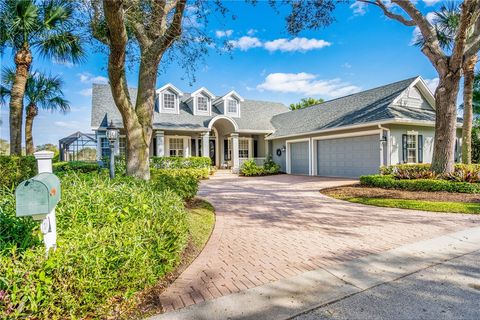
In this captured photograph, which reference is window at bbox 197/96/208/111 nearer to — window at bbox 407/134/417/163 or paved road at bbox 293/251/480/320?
window at bbox 407/134/417/163

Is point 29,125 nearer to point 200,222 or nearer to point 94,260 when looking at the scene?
point 200,222

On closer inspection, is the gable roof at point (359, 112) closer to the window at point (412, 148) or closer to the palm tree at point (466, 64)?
the window at point (412, 148)

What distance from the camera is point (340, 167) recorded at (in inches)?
623

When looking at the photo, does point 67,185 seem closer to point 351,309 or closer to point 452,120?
point 351,309

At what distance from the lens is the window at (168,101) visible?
19.2 meters

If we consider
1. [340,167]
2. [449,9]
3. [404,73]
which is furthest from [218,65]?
[404,73]

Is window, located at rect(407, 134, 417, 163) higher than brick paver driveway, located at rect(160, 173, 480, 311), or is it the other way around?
window, located at rect(407, 134, 417, 163)

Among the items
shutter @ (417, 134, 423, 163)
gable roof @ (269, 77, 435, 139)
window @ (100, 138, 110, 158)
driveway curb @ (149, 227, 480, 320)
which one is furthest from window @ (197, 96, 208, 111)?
driveway curb @ (149, 227, 480, 320)

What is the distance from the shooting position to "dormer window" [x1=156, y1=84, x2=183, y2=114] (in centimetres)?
1892

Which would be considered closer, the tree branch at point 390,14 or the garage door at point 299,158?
the tree branch at point 390,14

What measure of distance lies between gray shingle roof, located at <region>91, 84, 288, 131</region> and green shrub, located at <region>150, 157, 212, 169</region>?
2.12 metres

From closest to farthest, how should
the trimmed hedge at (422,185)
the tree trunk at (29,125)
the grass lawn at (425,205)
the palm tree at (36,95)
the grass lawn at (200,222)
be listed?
the grass lawn at (200,222)
the grass lawn at (425,205)
the trimmed hedge at (422,185)
the palm tree at (36,95)
the tree trunk at (29,125)

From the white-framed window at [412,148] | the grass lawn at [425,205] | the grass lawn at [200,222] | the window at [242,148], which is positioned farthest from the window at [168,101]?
the white-framed window at [412,148]

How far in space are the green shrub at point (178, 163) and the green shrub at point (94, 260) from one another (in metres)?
12.7
